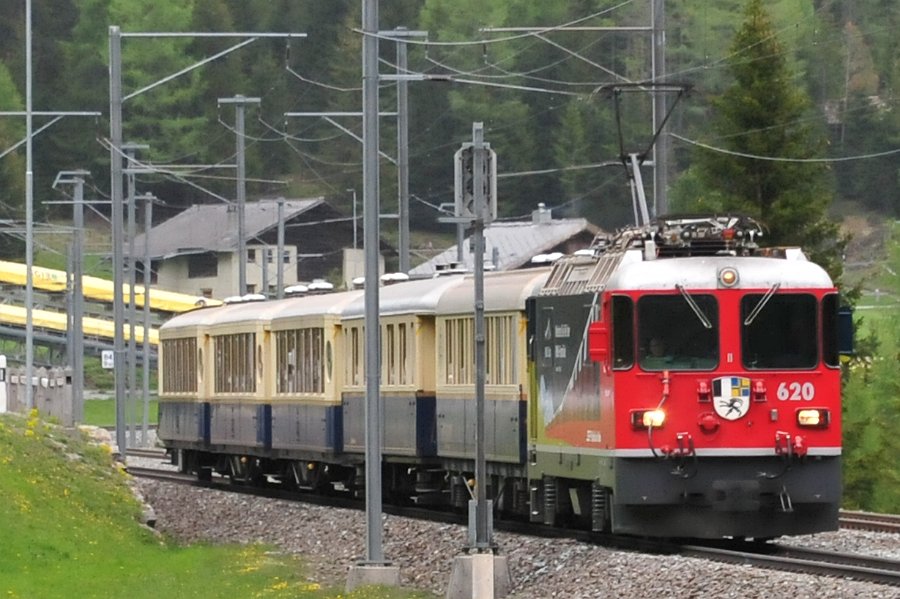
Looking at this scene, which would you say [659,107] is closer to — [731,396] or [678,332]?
[678,332]

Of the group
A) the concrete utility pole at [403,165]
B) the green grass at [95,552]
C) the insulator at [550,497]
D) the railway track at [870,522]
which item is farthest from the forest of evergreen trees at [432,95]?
the insulator at [550,497]

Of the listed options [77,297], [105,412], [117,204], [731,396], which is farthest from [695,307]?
[105,412]

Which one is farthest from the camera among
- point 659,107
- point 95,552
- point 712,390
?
point 659,107

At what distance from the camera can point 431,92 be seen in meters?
124

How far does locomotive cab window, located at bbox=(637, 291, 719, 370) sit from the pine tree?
36.0 m

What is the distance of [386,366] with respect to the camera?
1244 inches

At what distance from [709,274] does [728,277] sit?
175 millimetres

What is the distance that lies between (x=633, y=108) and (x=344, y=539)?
92.2m

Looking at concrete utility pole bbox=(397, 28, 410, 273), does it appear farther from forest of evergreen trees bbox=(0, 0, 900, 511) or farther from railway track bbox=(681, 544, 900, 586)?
forest of evergreen trees bbox=(0, 0, 900, 511)

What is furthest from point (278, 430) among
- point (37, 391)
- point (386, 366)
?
point (37, 391)

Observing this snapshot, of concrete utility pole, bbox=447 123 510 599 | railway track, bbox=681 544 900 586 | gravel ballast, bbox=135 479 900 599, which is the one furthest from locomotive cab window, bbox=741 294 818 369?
concrete utility pole, bbox=447 123 510 599

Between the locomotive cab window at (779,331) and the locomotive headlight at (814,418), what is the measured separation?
405 mm

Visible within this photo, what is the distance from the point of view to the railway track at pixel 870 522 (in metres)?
25.8

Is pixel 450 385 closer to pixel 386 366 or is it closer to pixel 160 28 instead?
pixel 386 366
